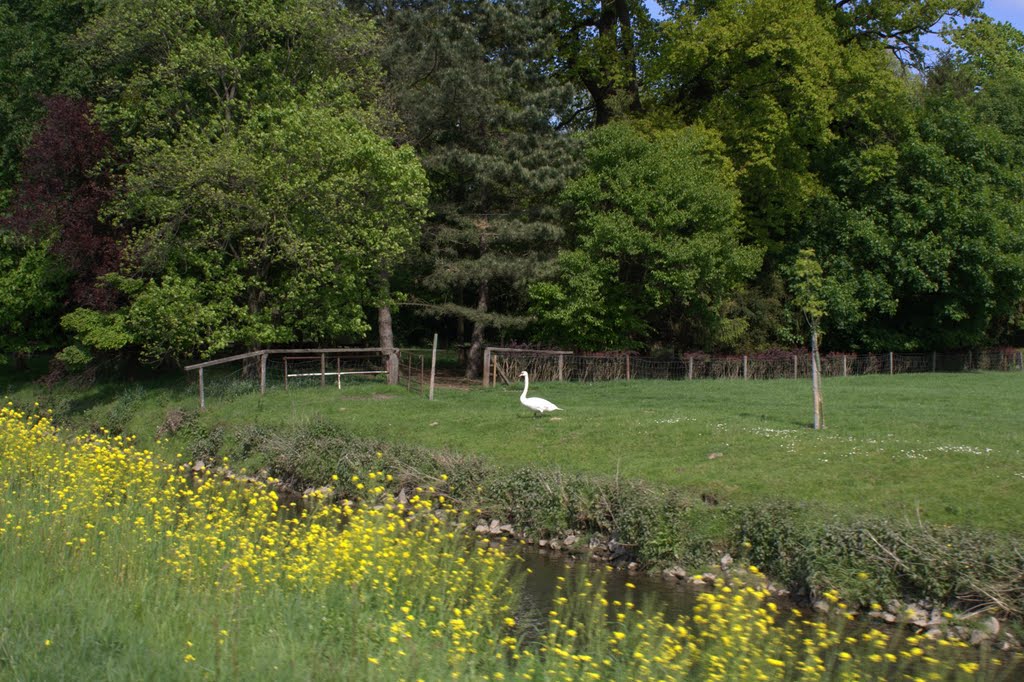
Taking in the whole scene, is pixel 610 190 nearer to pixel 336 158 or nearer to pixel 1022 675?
pixel 336 158

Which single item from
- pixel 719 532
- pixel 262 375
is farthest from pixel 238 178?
pixel 719 532

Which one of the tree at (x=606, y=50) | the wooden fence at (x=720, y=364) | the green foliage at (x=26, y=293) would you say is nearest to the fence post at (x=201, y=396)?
the green foliage at (x=26, y=293)

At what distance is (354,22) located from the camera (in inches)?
1289

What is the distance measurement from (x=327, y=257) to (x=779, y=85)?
20.4 m

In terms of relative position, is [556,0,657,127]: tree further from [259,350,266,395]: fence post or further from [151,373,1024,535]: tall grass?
[259,350,266,395]: fence post

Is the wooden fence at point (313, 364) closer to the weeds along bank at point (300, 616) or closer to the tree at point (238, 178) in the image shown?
the tree at point (238, 178)

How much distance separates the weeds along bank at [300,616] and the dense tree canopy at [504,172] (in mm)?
13728

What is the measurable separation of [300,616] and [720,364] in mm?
34309

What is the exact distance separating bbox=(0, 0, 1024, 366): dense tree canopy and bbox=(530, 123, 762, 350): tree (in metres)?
0.14

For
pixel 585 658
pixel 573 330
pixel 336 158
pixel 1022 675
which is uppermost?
pixel 336 158

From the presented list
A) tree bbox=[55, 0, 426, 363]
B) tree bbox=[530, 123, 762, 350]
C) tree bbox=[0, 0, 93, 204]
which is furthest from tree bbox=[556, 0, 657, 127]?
tree bbox=[0, 0, 93, 204]

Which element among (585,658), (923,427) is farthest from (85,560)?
(923,427)

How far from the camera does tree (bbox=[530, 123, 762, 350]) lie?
35781 millimetres

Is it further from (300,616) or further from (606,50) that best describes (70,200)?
(300,616)
